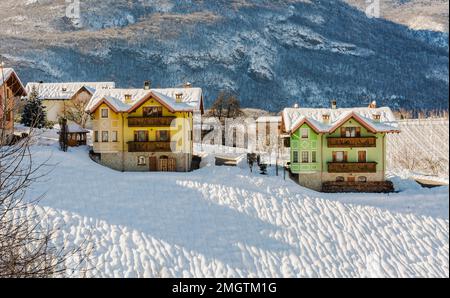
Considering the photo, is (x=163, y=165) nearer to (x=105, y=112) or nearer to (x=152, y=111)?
(x=152, y=111)

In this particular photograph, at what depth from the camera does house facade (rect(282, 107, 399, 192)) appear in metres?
22.4

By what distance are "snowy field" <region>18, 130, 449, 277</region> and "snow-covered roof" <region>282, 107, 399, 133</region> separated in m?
2.81

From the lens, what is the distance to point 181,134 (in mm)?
23203

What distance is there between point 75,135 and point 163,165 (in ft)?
16.1

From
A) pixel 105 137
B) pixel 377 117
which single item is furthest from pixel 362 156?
pixel 105 137

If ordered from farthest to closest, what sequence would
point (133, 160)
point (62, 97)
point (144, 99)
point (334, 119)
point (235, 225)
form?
point (62, 97) → point (133, 160) → point (334, 119) → point (144, 99) → point (235, 225)

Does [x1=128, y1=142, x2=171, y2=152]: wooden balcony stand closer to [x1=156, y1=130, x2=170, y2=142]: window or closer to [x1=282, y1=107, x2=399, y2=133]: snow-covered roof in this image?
[x1=156, y1=130, x2=170, y2=142]: window

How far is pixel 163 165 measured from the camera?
23234 mm

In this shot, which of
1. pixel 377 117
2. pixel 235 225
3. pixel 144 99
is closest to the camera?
pixel 235 225

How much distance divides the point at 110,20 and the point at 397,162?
1638 centimetres

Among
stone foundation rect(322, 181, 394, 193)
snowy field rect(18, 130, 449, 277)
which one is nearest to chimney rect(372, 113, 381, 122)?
stone foundation rect(322, 181, 394, 193)
